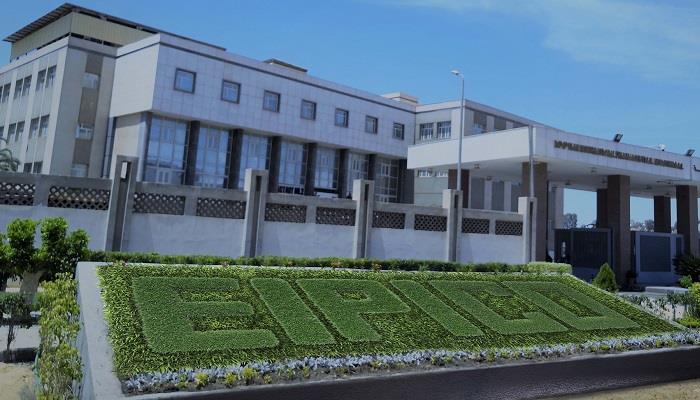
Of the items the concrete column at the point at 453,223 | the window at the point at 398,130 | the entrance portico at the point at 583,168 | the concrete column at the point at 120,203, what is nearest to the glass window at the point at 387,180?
the window at the point at 398,130

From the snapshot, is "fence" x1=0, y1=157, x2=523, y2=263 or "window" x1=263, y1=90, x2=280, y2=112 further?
"window" x1=263, y1=90, x2=280, y2=112

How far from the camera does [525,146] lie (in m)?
24.2

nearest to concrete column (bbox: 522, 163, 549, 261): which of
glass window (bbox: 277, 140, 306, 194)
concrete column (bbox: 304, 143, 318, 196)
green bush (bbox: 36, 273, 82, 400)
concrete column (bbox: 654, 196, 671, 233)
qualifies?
concrete column (bbox: 654, 196, 671, 233)

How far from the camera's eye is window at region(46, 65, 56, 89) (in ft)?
118

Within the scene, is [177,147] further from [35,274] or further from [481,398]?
[481,398]

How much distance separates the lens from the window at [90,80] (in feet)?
116

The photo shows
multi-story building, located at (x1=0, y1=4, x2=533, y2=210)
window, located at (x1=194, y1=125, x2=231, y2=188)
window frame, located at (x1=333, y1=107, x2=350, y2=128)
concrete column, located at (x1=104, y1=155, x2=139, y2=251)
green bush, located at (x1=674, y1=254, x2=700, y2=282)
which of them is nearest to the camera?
concrete column, located at (x1=104, y1=155, x2=139, y2=251)

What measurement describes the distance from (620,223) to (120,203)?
25583 mm

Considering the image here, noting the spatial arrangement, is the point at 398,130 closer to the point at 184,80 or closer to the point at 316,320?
the point at 184,80

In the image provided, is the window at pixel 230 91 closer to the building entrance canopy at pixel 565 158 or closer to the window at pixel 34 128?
the building entrance canopy at pixel 565 158

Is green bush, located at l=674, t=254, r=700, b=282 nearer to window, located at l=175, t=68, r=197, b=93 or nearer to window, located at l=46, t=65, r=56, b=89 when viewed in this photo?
window, located at l=175, t=68, r=197, b=93

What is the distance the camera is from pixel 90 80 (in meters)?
35.6

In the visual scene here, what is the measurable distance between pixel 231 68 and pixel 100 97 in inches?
378

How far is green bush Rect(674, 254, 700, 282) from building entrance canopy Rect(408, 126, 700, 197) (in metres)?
4.61
